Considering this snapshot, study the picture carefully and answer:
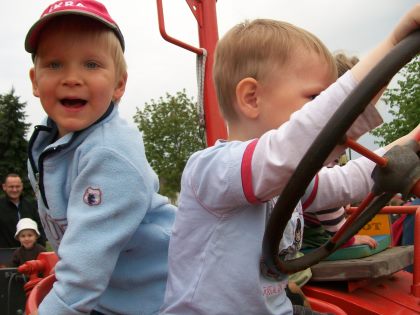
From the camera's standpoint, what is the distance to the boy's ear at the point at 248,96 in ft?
4.26

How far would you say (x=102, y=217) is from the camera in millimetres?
1235

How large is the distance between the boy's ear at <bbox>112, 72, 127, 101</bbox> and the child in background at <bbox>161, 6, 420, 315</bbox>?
1.06ft

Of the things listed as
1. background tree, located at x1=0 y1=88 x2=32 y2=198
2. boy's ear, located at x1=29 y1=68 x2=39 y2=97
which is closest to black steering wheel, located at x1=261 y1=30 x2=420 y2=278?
boy's ear, located at x1=29 y1=68 x2=39 y2=97

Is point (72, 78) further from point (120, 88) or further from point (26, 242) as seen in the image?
point (26, 242)

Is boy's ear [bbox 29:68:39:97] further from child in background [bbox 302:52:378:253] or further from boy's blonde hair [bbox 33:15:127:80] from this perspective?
child in background [bbox 302:52:378:253]

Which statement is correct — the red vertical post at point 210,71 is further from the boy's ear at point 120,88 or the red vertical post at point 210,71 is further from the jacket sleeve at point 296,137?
the jacket sleeve at point 296,137

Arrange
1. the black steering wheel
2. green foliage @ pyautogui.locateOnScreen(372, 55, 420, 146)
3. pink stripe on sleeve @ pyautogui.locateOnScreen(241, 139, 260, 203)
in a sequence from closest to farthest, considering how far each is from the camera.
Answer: the black steering wheel < pink stripe on sleeve @ pyautogui.locateOnScreen(241, 139, 260, 203) < green foliage @ pyautogui.locateOnScreen(372, 55, 420, 146)

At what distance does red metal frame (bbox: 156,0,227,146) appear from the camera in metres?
2.89

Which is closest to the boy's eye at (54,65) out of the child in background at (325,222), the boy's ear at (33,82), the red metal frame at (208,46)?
the boy's ear at (33,82)

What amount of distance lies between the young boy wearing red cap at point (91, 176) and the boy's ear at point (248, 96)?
292mm

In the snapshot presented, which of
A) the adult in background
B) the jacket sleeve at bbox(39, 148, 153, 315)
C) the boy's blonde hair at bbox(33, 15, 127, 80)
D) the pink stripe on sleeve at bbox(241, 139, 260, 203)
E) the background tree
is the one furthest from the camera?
the background tree

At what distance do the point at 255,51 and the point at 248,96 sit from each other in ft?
0.40

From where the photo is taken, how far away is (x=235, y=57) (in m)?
1.37

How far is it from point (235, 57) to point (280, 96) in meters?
0.19
